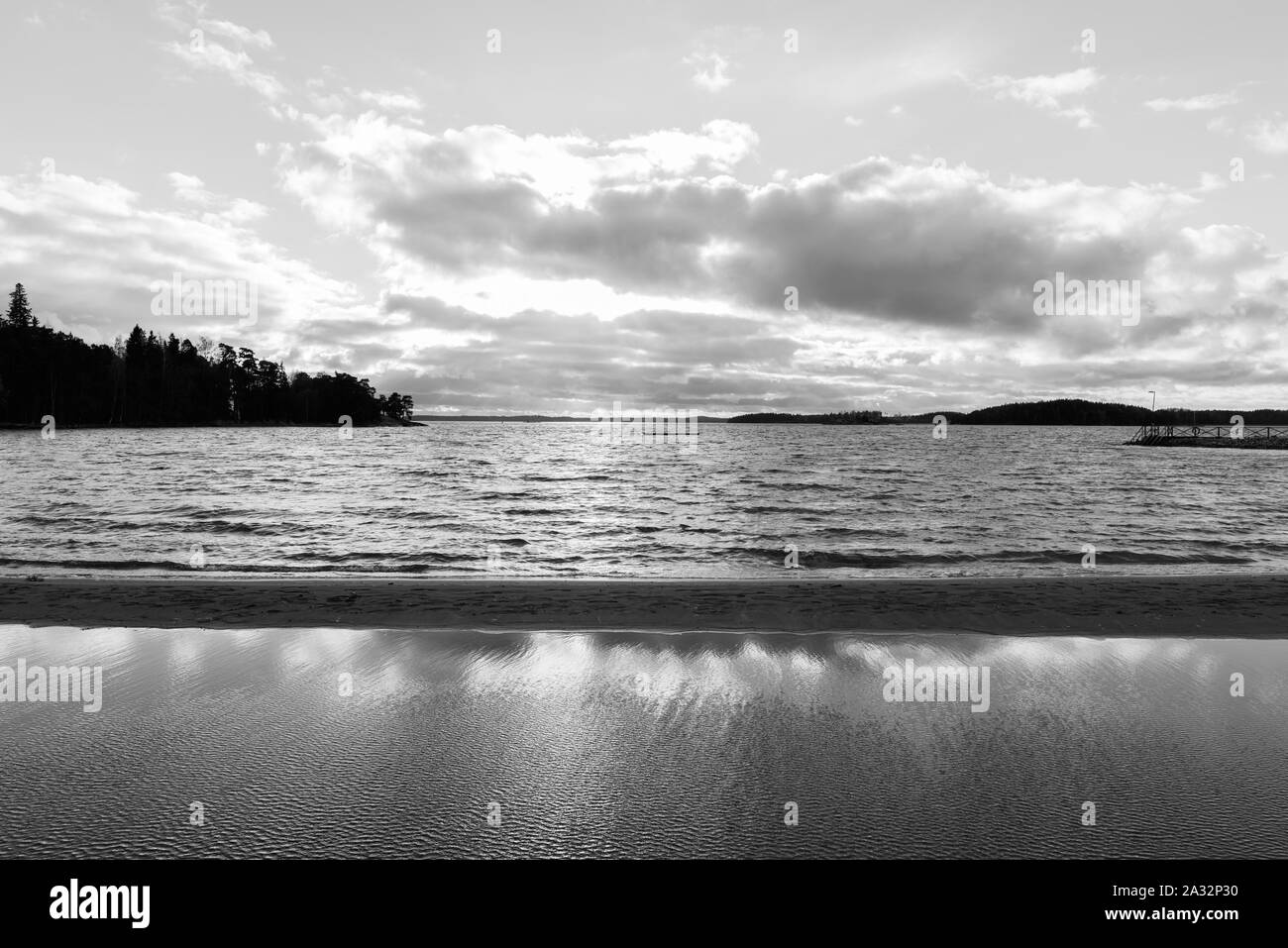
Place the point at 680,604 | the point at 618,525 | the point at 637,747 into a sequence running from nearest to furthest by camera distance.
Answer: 1. the point at 637,747
2. the point at 680,604
3. the point at 618,525

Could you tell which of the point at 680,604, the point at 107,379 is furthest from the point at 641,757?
the point at 107,379

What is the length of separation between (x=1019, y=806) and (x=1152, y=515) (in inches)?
1349

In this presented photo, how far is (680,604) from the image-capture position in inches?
490

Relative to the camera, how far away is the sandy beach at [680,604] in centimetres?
1095

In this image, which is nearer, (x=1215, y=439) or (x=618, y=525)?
(x=618, y=525)

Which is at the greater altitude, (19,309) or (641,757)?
(19,309)

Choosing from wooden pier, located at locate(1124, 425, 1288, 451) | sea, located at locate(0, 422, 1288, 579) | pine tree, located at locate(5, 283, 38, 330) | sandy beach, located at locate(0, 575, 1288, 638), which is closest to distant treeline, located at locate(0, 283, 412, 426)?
pine tree, located at locate(5, 283, 38, 330)

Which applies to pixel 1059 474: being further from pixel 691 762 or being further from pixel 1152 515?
pixel 691 762

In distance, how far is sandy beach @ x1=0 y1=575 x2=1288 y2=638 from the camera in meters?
11.0

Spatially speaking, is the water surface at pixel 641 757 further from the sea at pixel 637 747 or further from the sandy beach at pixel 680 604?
the sandy beach at pixel 680 604

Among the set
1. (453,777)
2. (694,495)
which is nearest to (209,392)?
(694,495)

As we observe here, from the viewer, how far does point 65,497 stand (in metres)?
33.6

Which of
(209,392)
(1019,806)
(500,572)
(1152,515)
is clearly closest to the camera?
(1019,806)

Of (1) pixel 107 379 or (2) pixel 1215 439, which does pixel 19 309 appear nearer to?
(1) pixel 107 379
